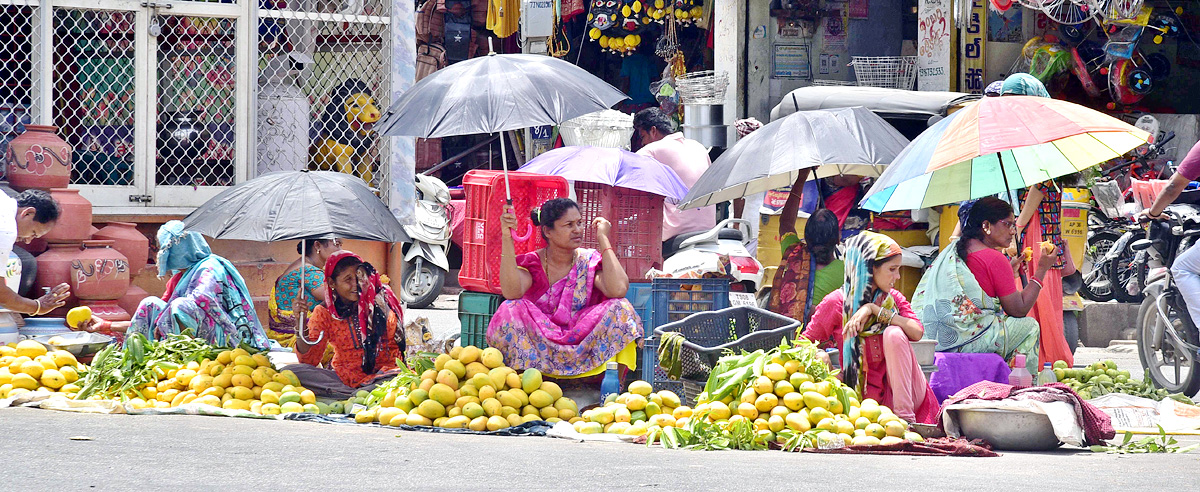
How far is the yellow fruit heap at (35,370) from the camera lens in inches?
275

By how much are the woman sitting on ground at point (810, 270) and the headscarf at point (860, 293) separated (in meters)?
1.20

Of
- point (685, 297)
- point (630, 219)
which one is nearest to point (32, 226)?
point (630, 219)

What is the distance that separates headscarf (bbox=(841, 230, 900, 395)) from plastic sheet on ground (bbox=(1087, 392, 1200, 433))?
3.78ft

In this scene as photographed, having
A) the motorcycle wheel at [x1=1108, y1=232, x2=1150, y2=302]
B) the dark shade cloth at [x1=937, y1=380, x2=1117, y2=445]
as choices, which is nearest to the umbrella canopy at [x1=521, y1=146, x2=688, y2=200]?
the dark shade cloth at [x1=937, y1=380, x2=1117, y2=445]

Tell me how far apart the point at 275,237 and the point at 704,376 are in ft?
7.79

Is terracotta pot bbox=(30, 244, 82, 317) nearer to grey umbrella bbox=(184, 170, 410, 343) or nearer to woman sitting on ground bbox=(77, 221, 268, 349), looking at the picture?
woman sitting on ground bbox=(77, 221, 268, 349)

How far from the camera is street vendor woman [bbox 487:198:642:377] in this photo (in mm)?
6422

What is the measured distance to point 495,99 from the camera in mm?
6832

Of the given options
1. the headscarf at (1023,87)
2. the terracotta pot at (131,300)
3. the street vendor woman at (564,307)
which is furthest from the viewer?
the terracotta pot at (131,300)

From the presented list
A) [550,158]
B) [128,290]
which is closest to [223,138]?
[128,290]

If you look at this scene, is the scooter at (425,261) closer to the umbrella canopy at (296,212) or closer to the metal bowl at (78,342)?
the metal bowl at (78,342)

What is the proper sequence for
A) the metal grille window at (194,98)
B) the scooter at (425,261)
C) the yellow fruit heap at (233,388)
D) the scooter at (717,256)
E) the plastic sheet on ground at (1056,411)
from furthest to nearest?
the scooter at (425,261), the metal grille window at (194,98), the scooter at (717,256), the yellow fruit heap at (233,388), the plastic sheet on ground at (1056,411)

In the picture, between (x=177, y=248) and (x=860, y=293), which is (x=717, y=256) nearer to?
(x=860, y=293)

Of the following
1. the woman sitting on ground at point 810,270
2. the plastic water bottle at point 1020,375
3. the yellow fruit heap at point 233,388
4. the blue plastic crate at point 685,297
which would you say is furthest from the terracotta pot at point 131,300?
the plastic water bottle at point 1020,375
